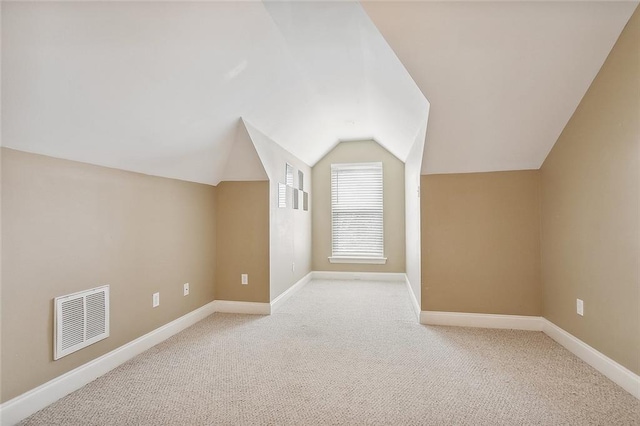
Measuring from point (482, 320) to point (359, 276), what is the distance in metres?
2.59

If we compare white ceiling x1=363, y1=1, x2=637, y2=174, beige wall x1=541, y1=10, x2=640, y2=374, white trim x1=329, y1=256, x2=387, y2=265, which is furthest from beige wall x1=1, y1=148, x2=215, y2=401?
beige wall x1=541, y1=10, x2=640, y2=374

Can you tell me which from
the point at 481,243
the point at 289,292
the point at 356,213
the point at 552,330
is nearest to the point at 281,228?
the point at 289,292

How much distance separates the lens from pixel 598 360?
88.1 inches

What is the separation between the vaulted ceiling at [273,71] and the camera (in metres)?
1.55

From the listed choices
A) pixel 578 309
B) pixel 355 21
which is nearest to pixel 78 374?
pixel 355 21

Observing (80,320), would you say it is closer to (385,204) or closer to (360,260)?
(360,260)

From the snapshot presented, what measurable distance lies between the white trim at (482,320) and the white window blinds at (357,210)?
2.30 m

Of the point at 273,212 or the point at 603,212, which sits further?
the point at 273,212

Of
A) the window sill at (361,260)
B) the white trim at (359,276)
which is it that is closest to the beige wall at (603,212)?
the white trim at (359,276)

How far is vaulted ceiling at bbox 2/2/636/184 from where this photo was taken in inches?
61.0

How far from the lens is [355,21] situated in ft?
7.08

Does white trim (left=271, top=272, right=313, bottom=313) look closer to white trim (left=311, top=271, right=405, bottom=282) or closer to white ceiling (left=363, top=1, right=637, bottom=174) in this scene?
white trim (left=311, top=271, right=405, bottom=282)

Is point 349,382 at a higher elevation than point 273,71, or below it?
below

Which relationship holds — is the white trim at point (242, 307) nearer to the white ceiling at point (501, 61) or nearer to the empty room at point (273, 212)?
the empty room at point (273, 212)
